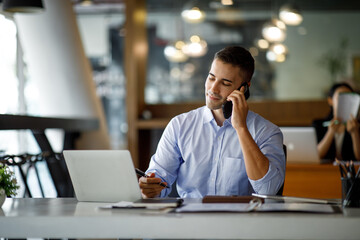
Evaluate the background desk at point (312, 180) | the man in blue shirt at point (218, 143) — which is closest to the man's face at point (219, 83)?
the man in blue shirt at point (218, 143)

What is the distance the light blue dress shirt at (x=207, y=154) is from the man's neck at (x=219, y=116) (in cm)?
3

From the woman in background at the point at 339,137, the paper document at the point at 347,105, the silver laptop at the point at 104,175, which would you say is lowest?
the woman in background at the point at 339,137

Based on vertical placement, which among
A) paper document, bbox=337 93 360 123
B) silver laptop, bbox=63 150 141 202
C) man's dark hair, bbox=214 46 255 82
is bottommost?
paper document, bbox=337 93 360 123

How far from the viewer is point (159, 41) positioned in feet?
30.9

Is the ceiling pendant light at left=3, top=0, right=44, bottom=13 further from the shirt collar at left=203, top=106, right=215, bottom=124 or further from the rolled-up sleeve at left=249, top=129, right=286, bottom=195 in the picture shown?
the rolled-up sleeve at left=249, top=129, right=286, bottom=195

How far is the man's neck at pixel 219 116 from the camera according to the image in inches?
99.0

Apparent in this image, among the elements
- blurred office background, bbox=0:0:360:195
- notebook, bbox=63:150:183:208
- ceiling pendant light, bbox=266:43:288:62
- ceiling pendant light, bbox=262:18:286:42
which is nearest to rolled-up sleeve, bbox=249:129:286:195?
notebook, bbox=63:150:183:208

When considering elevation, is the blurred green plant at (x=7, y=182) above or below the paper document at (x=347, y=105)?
above

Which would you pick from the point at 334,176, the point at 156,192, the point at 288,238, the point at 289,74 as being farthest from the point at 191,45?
the point at 288,238

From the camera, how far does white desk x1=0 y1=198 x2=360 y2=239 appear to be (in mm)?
1519

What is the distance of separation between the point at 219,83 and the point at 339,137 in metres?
2.16

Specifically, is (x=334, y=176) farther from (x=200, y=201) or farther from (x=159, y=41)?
(x=159, y=41)

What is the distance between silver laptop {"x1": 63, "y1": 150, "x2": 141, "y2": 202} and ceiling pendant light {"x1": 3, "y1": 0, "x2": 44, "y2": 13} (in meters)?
2.19

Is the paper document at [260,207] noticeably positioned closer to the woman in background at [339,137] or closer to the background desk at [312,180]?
the background desk at [312,180]
